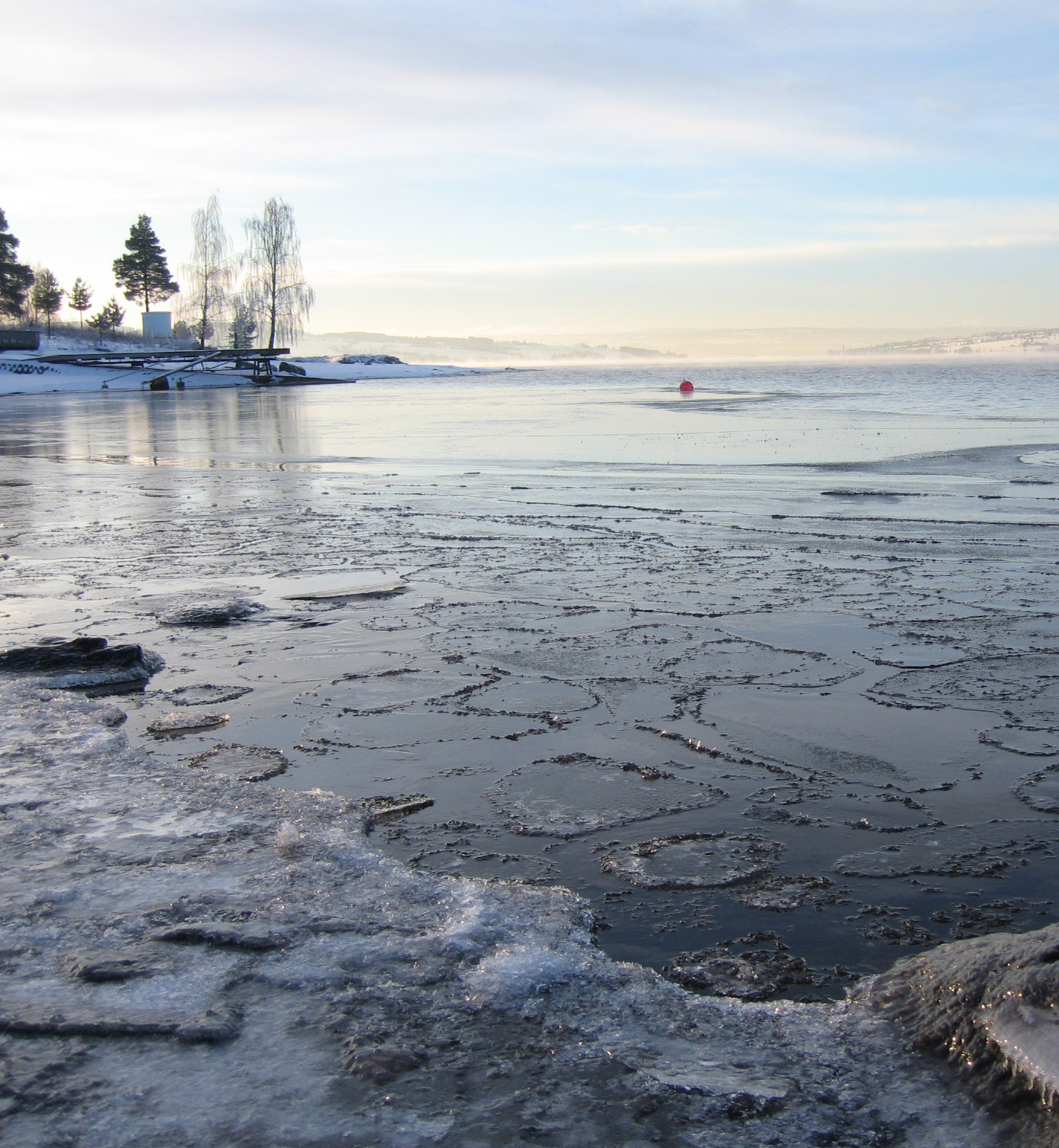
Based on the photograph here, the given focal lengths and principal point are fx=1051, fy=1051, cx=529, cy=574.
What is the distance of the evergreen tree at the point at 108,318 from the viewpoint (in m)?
80.8

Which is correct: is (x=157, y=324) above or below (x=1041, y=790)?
above

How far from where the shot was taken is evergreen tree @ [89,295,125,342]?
80.8 meters

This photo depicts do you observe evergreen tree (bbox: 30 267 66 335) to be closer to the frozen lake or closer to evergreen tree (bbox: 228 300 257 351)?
evergreen tree (bbox: 228 300 257 351)

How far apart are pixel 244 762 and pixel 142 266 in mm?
88123

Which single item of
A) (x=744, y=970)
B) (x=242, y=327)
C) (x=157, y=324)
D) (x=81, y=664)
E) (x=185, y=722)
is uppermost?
(x=157, y=324)

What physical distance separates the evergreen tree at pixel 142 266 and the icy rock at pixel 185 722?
86892 millimetres

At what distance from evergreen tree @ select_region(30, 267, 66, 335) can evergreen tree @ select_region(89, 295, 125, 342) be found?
2899 millimetres

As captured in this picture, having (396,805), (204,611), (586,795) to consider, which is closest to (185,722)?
(396,805)

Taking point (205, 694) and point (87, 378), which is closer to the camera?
point (205, 694)

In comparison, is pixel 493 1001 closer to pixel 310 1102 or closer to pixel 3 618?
pixel 310 1102

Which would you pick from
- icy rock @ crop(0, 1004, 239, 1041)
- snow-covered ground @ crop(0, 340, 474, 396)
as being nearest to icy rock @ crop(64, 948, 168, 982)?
icy rock @ crop(0, 1004, 239, 1041)

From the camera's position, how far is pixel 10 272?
208 feet

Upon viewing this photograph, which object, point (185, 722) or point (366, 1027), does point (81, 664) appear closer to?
point (185, 722)

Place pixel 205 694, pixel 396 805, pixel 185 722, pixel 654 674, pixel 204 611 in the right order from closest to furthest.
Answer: pixel 396 805 < pixel 185 722 < pixel 205 694 < pixel 654 674 < pixel 204 611
